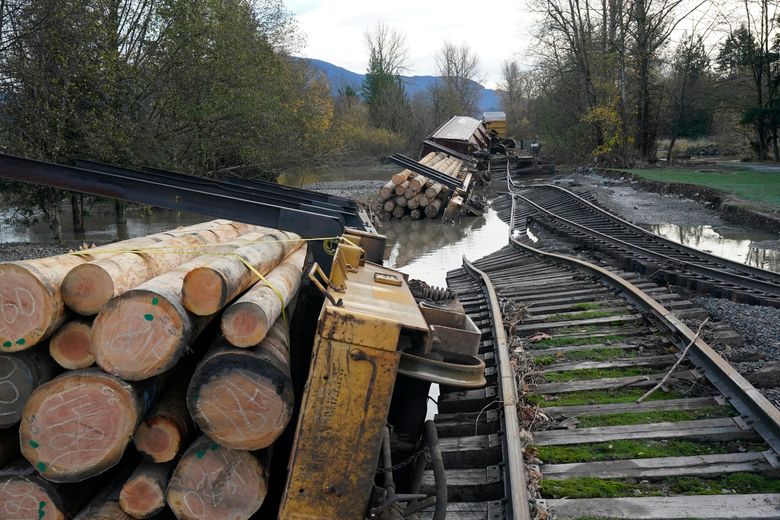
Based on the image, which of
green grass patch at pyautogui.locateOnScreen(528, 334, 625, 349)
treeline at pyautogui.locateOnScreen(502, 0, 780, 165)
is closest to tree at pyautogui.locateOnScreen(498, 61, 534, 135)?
treeline at pyautogui.locateOnScreen(502, 0, 780, 165)

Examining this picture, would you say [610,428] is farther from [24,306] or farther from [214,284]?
[24,306]

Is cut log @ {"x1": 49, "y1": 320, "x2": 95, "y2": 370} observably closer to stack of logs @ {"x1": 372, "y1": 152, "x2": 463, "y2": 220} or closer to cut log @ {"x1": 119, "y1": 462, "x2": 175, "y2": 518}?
cut log @ {"x1": 119, "y1": 462, "x2": 175, "y2": 518}

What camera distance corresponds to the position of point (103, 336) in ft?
9.35

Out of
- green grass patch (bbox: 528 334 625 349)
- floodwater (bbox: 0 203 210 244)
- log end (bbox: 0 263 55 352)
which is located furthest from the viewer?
floodwater (bbox: 0 203 210 244)

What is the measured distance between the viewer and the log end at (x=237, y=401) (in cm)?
296

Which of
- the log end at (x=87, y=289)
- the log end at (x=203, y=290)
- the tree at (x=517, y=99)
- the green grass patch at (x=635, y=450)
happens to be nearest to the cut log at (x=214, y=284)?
the log end at (x=203, y=290)

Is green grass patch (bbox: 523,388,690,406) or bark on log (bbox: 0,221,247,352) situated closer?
bark on log (bbox: 0,221,247,352)

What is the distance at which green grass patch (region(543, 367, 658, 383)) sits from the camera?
5586 mm

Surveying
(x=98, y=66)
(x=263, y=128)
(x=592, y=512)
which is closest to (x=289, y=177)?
(x=263, y=128)

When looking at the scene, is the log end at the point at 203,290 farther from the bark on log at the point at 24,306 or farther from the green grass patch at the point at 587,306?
the green grass patch at the point at 587,306

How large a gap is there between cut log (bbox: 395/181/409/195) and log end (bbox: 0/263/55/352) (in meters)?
18.5

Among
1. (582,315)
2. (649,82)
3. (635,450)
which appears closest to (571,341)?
(582,315)

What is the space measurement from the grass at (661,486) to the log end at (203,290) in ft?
7.41

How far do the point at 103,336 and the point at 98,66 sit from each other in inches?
559
